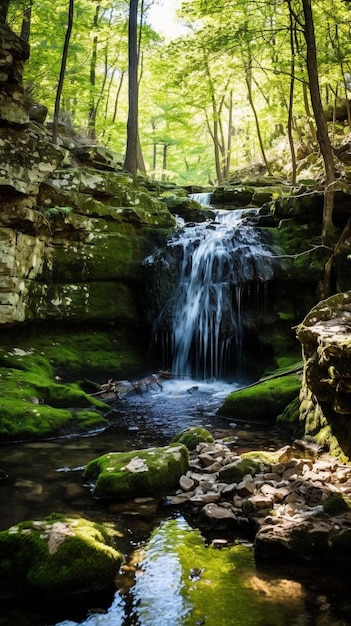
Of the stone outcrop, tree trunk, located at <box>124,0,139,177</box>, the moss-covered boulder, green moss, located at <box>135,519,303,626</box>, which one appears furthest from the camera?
tree trunk, located at <box>124,0,139,177</box>

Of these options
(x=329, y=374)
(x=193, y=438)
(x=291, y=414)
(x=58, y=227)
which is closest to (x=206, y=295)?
(x=58, y=227)

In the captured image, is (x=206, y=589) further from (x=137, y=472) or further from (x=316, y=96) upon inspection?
(x=316, y=96)

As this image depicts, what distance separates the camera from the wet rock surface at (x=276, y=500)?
12.3ft

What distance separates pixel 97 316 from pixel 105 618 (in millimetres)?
9520

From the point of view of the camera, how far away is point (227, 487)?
4.89m

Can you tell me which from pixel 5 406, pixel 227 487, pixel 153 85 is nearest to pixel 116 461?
pixel 227 487

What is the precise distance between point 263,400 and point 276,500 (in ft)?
13.4

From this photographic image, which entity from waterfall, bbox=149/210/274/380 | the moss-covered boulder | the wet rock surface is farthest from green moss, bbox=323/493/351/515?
waterfall, bbox=149/210/274/380

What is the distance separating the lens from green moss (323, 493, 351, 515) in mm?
3988

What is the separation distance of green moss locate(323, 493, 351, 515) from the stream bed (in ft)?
1.73

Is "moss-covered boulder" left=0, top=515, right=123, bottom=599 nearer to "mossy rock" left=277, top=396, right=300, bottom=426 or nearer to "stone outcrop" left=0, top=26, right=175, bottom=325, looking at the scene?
"mossy rock" left=277, top=396, right=300, bottom=426

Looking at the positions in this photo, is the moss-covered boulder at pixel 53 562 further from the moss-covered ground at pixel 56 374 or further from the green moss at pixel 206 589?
the moss-covered ground at pixel 56 374

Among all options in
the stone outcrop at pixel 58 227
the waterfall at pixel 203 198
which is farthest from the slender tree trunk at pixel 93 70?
the stone outcrop at pixel 58 227

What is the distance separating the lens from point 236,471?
204 inches
